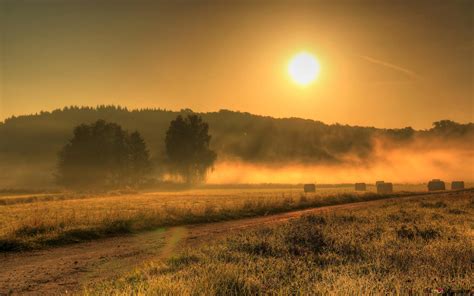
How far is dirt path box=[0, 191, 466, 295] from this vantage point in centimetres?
1047

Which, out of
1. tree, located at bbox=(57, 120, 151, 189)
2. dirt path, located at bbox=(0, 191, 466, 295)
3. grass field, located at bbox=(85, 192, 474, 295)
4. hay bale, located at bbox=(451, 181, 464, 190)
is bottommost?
dirt path, located at bbox=(0, 191, 466, 295)

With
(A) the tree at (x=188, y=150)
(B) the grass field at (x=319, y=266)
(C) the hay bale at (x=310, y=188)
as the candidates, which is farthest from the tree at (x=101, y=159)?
(B) the grass field at (x=319, y=266)

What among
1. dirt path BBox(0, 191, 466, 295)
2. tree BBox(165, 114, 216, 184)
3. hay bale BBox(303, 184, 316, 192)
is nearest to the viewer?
dirt path BBox(0, 191, 466, 295)

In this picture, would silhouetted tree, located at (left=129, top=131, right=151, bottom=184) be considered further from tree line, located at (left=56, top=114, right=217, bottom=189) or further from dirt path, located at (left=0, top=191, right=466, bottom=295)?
dirt path, located at (left=0, top=191, right=466, bottom=295)

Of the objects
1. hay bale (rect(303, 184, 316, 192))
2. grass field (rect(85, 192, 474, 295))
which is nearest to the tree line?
hay bale (rect(303, 184, 316, 192))

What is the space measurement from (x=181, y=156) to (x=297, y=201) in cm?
6701

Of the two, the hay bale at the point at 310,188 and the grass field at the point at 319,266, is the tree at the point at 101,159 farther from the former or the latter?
the grass field at the point at 319,266

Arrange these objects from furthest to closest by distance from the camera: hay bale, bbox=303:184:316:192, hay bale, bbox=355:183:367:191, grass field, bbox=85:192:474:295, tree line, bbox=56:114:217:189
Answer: tree line, bbox=56:114:217:189
hay bale, bbox=355:183:367:191
hay bale, bbox=303:184:316:192
grass field, bbox=85:192:474:295

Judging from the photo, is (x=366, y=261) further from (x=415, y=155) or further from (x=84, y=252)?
(x=415, y=155)

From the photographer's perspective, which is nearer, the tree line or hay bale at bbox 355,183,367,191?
hay bale at bbox 355,183,367,191

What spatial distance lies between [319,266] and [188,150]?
92472 millimetres

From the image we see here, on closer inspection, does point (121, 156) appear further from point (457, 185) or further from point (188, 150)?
point (457, 185)

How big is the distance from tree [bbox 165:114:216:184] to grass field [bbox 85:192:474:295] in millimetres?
86457

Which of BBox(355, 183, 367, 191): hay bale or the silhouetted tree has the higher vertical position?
the silhouetted tree
